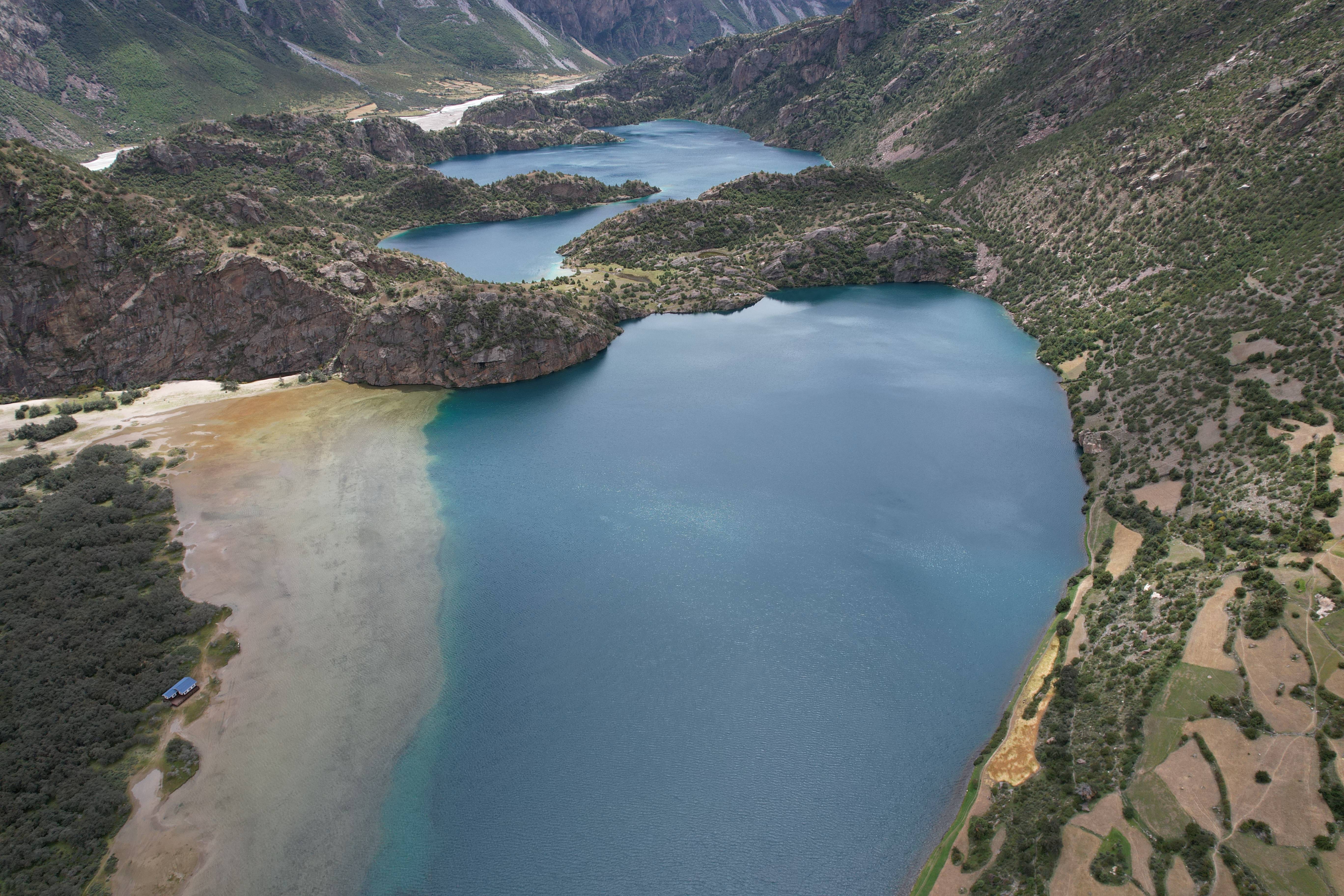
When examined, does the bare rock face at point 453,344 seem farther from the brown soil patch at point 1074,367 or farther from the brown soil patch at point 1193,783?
the brown soil patch at point 1193,783

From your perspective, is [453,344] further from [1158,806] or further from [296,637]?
[1158,806]

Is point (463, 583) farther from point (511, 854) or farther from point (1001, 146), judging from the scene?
point (1001, 146)

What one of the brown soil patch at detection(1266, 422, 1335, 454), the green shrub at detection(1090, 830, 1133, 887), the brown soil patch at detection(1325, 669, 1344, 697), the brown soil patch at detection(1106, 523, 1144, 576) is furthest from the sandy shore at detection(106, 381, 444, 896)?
the brown soil patch at detection(1266, 422, 1335, 454)

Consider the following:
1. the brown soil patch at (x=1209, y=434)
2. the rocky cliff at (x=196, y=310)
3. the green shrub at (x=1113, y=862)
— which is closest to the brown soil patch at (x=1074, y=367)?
the brown soil patch at (x=1209, y=434)

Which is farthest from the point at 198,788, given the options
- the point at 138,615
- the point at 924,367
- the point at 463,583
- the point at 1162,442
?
the point at 924,367

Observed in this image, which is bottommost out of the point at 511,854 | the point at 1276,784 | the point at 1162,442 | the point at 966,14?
the point at 511,854

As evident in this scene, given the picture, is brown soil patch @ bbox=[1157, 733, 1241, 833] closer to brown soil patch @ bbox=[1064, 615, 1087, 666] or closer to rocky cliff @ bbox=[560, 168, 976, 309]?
brown soil patch @ bbox=[1064, 615, 1087, 666]

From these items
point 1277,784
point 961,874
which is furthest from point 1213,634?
point 961,874
